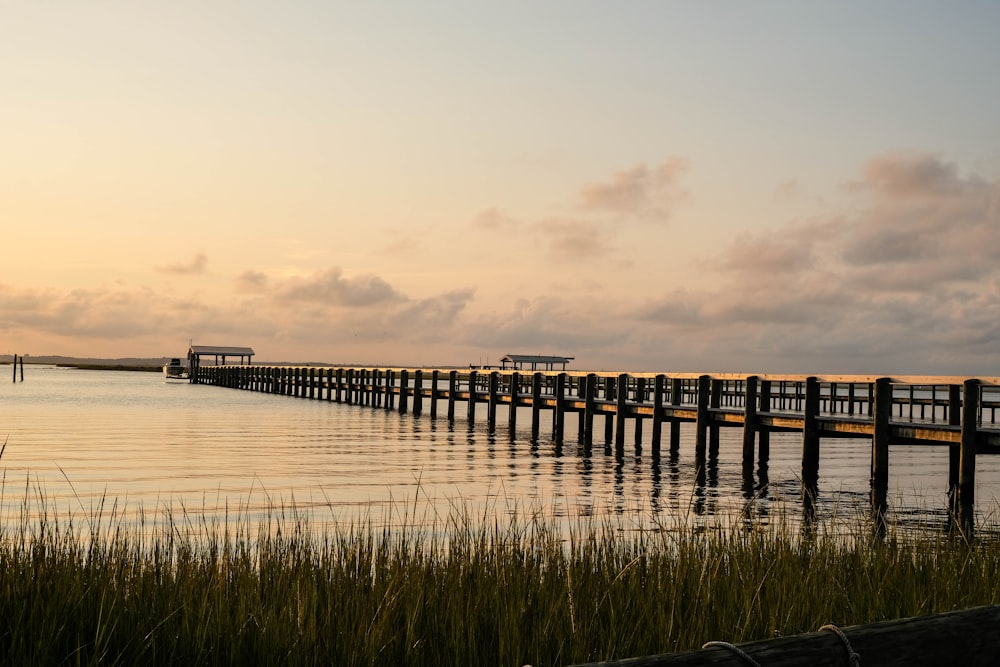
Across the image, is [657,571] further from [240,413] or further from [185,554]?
[240,413]

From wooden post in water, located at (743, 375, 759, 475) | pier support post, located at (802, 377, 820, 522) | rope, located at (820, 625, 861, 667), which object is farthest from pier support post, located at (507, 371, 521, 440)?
rope, located at (820, 625, 861, 667)

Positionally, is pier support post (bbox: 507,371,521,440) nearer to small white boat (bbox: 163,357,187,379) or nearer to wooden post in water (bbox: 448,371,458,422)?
wooden post in water (bbox: 448,371,458,422)

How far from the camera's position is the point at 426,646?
5500mm

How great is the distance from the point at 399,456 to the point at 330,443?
14.8 ft

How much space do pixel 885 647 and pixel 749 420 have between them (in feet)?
62.3

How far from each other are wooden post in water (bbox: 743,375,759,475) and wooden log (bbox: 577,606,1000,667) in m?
18.1

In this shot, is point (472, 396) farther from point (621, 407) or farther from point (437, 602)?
point (437, 602)

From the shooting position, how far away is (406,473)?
2069cm

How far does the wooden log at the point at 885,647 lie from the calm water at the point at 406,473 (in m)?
5.20

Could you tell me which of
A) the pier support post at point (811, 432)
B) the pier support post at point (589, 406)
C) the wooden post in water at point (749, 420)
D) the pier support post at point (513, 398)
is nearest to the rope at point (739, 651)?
the pier support post at point (811, 432)

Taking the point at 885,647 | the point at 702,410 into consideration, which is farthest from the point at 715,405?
the point at 885,647

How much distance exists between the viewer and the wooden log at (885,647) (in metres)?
2.89

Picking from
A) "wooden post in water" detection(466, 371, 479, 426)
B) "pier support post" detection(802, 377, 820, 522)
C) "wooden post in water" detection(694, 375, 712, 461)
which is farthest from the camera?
"wooden post in water" detection(466, 371, 479, 426)

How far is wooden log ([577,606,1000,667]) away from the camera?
2893mm
